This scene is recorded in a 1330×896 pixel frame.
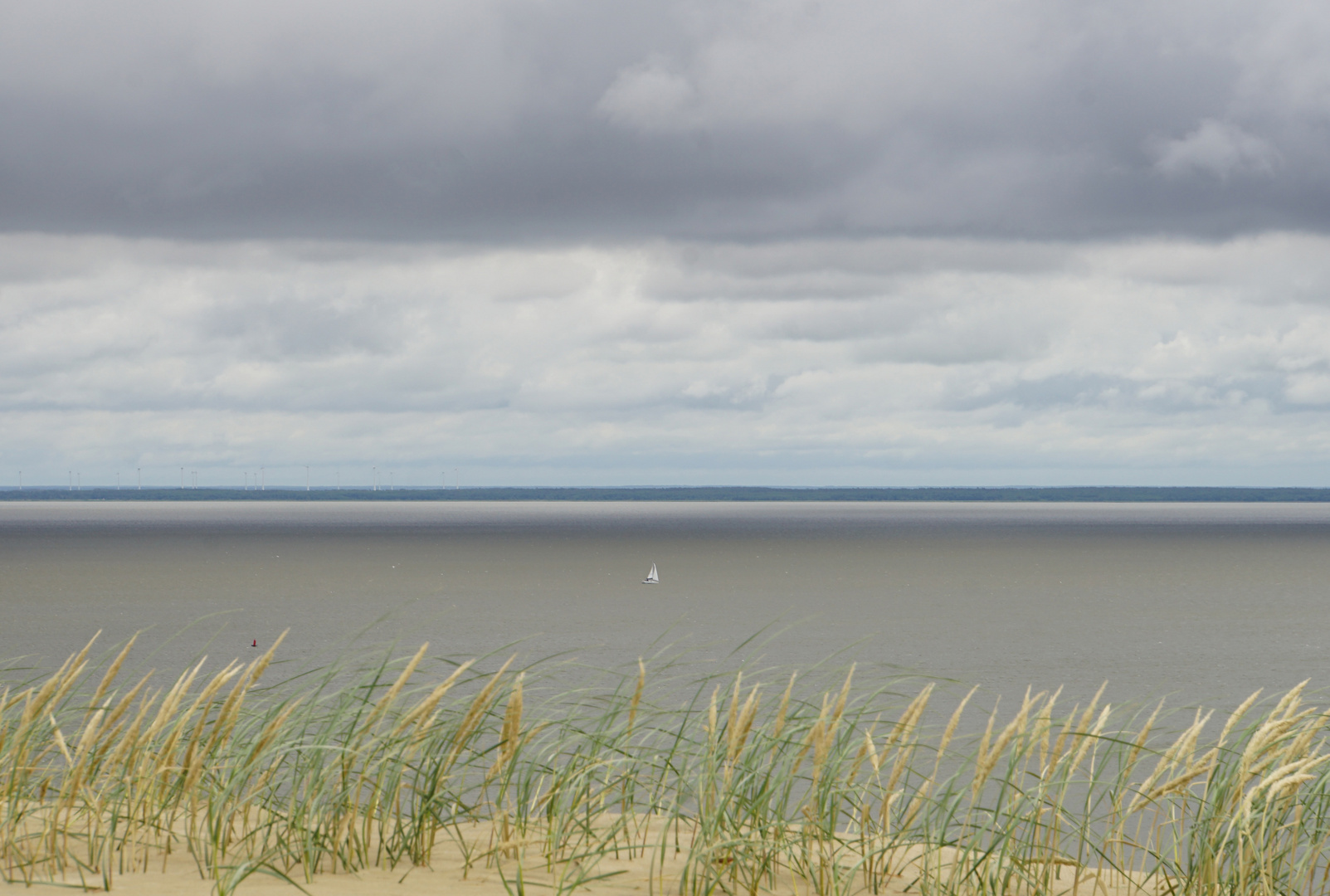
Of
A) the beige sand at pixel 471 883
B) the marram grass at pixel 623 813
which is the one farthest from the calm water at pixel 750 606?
the beige sand at pixel 471 883

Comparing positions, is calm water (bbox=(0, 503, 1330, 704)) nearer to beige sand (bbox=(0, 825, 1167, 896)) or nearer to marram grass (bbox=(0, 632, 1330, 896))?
marram grass (bbox=(0, 632, 1330, 896))

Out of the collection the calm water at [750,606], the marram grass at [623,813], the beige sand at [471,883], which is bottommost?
the calm water at [750,606]

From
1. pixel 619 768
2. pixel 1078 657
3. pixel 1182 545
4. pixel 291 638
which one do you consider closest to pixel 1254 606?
pixel 1078 657

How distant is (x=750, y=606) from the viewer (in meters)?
57.6

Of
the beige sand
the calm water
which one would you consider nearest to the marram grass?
the beige sand

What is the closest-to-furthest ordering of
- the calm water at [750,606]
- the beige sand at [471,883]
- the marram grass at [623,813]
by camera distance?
the beige sand at [471,883] < the marram grass at [623,813] < the calm water at [750,606]

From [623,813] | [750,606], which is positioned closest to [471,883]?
[623,813]

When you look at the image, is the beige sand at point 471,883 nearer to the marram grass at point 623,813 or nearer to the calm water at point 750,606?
the marram grass at point 623,813

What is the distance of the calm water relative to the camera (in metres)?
37.8

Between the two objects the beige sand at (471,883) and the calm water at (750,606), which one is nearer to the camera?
the beige sand at (471,883)

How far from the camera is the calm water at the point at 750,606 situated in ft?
124

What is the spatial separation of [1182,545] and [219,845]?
445 ft

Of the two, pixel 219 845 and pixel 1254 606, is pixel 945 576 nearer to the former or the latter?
pixel 1254 606

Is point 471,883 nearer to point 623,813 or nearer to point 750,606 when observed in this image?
point 623,813
